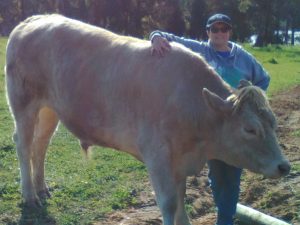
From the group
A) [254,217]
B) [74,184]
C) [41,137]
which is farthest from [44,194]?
[254,217]

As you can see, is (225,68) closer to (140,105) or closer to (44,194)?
(140,105)

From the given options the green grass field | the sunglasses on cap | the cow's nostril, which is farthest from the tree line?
the cow's nostril

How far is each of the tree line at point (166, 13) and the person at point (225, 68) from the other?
1438 inches

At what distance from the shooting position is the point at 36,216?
20.3 feet

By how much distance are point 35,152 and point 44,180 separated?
1.17 ft

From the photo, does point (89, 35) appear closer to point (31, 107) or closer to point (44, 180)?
point (31, 107)

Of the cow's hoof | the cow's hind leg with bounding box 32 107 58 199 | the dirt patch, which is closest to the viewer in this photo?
the dirt patch

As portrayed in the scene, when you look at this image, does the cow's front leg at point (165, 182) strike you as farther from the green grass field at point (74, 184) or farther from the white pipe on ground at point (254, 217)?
the green grass field at point (74, 184)

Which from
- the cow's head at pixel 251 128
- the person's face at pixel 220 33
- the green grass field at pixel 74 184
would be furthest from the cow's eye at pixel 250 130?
the green grass field at pixel 74 184

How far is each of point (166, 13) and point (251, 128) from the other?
41.3 meters

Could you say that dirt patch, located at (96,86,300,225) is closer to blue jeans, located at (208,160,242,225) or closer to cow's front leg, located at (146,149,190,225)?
blue jeans, located at (208,160,242,225)

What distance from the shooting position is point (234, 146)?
4.94m

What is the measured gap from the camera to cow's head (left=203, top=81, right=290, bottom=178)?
15.6 ft

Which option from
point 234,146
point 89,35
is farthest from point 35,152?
point 234,146
